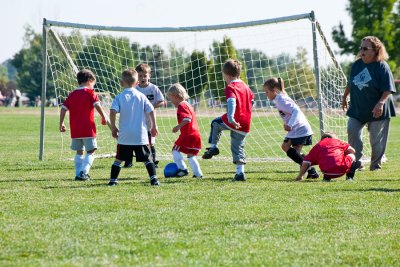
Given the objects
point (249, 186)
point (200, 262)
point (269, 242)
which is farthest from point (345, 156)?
point (200, 262)

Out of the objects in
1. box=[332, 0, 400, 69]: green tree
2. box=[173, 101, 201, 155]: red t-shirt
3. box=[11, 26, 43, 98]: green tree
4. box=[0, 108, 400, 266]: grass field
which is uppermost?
box=[11, 26, 43, 98]: green tree

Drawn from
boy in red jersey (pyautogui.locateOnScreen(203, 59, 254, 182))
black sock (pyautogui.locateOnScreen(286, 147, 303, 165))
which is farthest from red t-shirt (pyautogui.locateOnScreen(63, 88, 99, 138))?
black sock (pyautogui.locateOnScreen(286, 147, 303, 165))

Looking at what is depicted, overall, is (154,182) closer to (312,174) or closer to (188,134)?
(188,134)

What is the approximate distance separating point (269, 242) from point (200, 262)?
81 centimetres

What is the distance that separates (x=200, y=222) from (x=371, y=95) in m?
5.40

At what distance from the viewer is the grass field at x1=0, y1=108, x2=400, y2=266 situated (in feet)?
17.2

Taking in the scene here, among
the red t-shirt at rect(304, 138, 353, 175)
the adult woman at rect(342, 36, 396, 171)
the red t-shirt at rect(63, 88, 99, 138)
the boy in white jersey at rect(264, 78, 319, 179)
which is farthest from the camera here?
the adult woman at rect(342, 36, 396, 171)

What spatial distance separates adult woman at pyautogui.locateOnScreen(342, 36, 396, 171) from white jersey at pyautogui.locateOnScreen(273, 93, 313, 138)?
0.99 meters

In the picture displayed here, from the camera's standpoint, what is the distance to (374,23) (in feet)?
167

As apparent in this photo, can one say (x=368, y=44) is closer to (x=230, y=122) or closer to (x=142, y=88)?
(x=230, y=122)

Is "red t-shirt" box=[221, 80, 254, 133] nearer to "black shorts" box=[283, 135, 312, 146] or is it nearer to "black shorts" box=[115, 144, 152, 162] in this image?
"black shorts" box=[283, 135, 312, 146]

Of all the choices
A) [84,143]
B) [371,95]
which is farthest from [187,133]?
[371,95]

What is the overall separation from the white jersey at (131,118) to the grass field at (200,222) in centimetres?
53

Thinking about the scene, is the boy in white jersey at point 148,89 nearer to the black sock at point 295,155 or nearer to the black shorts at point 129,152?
the black sock at point 295,155
